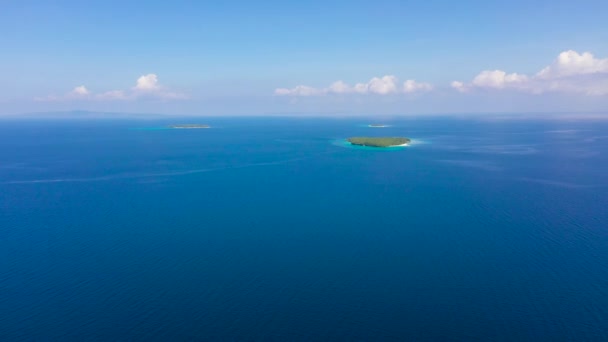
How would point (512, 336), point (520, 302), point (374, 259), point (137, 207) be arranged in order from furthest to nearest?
point (137, 207), point (374, 259), point (520, 302), point (512, 336)

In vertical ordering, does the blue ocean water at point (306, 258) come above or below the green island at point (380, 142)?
below

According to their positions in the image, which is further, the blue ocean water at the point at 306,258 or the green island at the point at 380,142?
the green island at the point at 380,142

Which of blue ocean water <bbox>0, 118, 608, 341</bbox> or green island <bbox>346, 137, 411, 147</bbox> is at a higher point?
green island <bbox>346, 137, 411, 147</bbox>

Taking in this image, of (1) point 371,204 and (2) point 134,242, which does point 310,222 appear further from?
(2) point 134,242

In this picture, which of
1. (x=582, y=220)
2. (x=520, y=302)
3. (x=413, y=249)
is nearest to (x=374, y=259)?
(x=413, y=249)

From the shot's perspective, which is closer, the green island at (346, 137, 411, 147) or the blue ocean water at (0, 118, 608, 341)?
the blue ocean water at (0, 118, 608, 341)

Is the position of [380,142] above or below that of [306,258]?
above

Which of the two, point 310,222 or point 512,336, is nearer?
point 512,336

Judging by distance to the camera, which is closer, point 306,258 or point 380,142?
point 306,258
